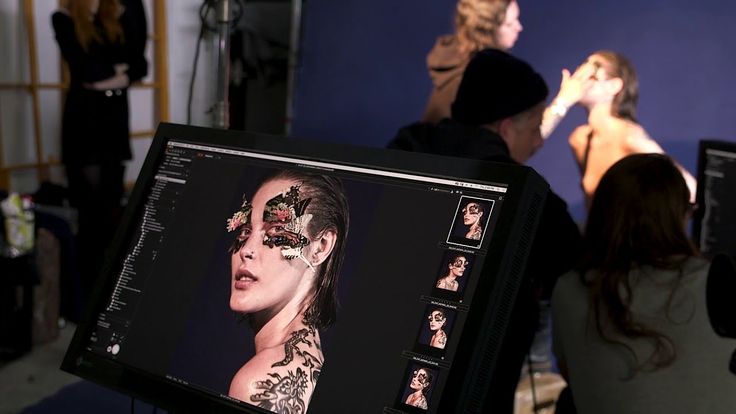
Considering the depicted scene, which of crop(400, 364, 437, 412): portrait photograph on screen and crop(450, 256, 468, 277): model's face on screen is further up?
crop(450, 256, 468, 277): model's face on screen

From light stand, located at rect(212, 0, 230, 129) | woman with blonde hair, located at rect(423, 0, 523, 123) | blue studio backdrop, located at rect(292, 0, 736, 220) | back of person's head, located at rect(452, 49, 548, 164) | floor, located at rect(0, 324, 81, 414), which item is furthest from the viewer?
woman with blonde hair, located at rect(423, 0, 523, 123)

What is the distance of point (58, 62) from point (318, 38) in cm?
170

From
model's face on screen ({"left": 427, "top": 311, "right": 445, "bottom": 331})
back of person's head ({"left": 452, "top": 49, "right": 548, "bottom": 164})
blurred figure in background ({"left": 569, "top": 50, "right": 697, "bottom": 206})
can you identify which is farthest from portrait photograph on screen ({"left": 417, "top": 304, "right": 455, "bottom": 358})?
blurred figure in background ({"left": 569, "top": 50, "right": 697, "bottom": 206})

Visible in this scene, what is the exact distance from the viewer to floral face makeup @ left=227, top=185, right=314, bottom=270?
0.86 m

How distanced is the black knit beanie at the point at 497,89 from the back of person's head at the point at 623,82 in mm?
1351

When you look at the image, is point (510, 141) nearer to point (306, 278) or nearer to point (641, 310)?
point (641, 310)

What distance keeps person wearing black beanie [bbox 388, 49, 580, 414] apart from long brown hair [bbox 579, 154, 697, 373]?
0.23 feet

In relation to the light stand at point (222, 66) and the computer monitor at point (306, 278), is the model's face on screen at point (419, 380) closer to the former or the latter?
the computer monitor at point (306, 278)

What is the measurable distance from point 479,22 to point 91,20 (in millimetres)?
1875

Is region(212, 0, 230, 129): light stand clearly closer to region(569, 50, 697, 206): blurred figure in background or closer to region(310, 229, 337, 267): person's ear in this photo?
region(310, 229, 337, 267): person's ear

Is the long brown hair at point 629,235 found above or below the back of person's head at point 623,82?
below

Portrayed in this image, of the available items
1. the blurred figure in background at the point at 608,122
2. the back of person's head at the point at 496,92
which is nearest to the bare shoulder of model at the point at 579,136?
the blurred figure in background at the point at 608,122

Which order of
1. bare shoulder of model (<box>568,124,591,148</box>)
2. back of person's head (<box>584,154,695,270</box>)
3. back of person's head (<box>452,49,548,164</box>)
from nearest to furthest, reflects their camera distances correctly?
back of person's head (<box>584,154,695,270</box>) < back of person's head (<box>452,49,548,164</box>) < bare shoulder of model (<box>568,124,591,148</box>)

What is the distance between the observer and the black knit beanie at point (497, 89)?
5.70 ft
